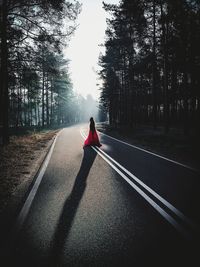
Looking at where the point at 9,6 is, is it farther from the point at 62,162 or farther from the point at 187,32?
the point at 187,32

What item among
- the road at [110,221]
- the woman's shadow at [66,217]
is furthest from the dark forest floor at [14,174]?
the woman's shadow at [66,217]

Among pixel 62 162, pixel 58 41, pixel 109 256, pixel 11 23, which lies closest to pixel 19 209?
pixel 109 256

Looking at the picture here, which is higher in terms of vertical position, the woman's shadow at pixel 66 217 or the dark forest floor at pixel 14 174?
the dark forest floor at pixel 14 174

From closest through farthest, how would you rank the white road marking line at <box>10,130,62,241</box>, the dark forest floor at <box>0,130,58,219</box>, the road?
1. the road
2. the white road marking line at <box>10,130,62,241</box>
3. the dark forest floor at <box>0,130,58,219</box>

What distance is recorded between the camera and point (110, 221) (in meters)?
4.70

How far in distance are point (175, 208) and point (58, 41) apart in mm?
12769

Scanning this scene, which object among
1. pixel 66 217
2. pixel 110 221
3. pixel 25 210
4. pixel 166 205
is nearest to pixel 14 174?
pixel 25 210

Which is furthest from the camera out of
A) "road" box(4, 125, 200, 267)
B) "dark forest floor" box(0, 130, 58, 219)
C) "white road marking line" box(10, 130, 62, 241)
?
"dark forest floor" box(0, 130, 58, 219)

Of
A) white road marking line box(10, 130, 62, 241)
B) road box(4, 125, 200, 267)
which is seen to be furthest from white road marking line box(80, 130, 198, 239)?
white road marking line box(10, 130, 62, 241)

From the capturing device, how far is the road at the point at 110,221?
139 inches

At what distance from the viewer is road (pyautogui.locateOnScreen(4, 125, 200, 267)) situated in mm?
3525

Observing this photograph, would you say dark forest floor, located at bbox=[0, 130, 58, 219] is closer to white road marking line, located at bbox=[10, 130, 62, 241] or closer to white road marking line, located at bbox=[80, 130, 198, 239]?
white road marking line, located at bbox=[10, 130, 62, 241]

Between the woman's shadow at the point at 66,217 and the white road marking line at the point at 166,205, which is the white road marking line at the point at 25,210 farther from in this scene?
the white road marking line at the point at 166,205

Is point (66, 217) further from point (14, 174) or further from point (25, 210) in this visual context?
point (14, 174)
